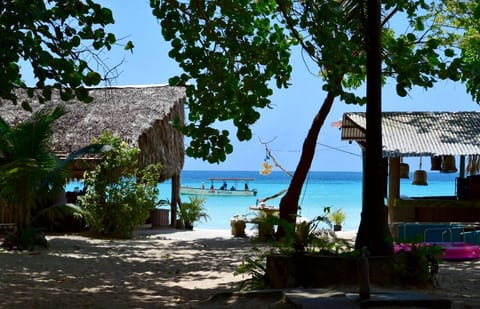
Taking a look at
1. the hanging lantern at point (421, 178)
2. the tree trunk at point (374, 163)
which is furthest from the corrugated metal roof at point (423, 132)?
the tree trunk at point (374, 163)

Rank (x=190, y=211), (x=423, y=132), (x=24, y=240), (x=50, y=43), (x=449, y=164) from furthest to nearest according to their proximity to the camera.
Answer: (x=190, y=211)
(x=449, y=164)
(x=423, y=132)
(x=24, y=240)
(x=50, y=43)

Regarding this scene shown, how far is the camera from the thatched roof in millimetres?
15258

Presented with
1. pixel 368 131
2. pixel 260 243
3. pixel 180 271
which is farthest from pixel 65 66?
pixel 260 243

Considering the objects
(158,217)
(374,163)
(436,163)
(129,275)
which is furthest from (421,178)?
(374,163)

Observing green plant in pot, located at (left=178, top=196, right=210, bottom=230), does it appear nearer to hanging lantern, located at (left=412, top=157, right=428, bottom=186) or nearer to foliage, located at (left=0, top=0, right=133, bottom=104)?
hanging lantern, located at (left=412, top=157, right=428, bottom=186)

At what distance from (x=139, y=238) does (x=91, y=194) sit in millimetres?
1316

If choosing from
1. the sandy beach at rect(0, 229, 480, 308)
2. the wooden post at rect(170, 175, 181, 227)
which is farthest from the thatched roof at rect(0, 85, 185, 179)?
the sandy beach at rect(0, 229, 480, 308)

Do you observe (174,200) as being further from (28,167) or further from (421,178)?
(28,167)

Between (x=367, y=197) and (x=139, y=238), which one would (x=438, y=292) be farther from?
(x=139, y=238)

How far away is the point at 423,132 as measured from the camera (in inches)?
512

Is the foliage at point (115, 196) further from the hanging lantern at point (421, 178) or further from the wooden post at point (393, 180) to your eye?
the hanging lantern at point (421, 178)

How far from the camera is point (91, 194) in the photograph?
13641 millimetres

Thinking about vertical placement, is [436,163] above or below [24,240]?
above

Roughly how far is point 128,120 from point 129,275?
304 inches
